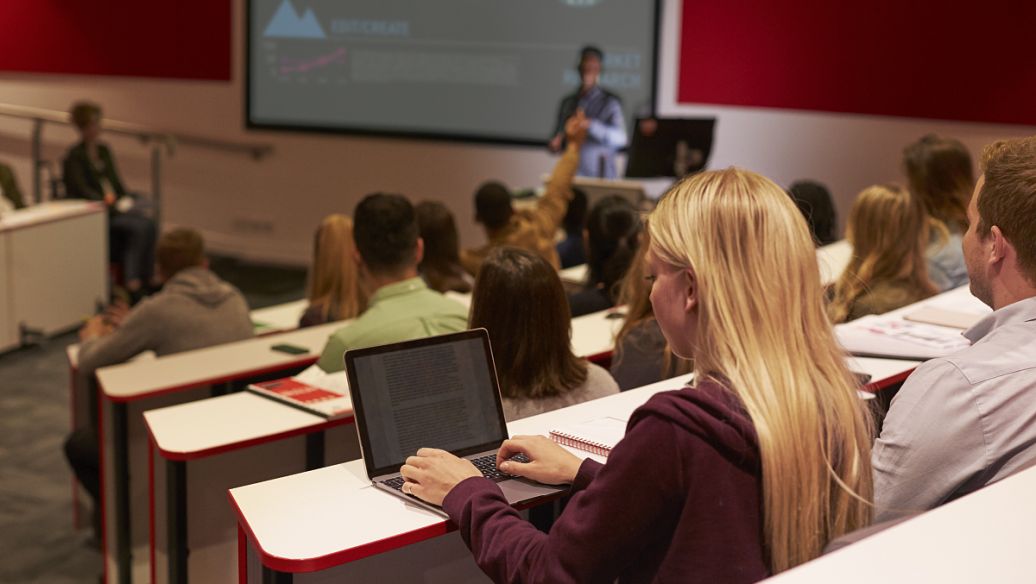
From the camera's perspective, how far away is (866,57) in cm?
698

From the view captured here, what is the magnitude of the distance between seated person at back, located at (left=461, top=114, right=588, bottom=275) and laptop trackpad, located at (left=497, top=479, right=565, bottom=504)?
2806mm

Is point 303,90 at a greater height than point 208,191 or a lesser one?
greater

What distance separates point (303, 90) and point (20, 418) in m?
4.36

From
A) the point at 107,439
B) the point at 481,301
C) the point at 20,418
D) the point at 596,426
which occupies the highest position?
the point at 481,301

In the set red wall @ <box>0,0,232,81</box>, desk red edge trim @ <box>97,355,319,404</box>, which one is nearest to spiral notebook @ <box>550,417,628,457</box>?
desk red edge trim @ <box>97,355,319,404</box>

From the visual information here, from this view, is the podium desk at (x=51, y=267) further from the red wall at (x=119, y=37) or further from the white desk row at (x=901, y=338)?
the white desk row at (x=901, y=338)

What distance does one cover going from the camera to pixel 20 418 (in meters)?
5.21

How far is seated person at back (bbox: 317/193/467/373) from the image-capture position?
10.1 feet

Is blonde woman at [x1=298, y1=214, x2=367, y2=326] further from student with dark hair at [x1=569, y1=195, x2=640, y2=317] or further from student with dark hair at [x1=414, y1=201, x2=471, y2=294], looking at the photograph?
student with dark hair at [x1=569, y1=195, x2=640, y2=317]

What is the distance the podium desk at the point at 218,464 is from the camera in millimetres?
2775

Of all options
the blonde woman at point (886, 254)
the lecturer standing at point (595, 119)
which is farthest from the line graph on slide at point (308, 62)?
the blonde woman at point (886, 254)

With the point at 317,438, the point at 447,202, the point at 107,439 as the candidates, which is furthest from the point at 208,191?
the point at 317,438

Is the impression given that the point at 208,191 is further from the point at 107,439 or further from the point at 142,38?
the point at 107,439

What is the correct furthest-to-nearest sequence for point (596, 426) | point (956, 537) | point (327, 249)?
1. point (327, 249)
2. point (596, 426)
3. point (956, 537)
